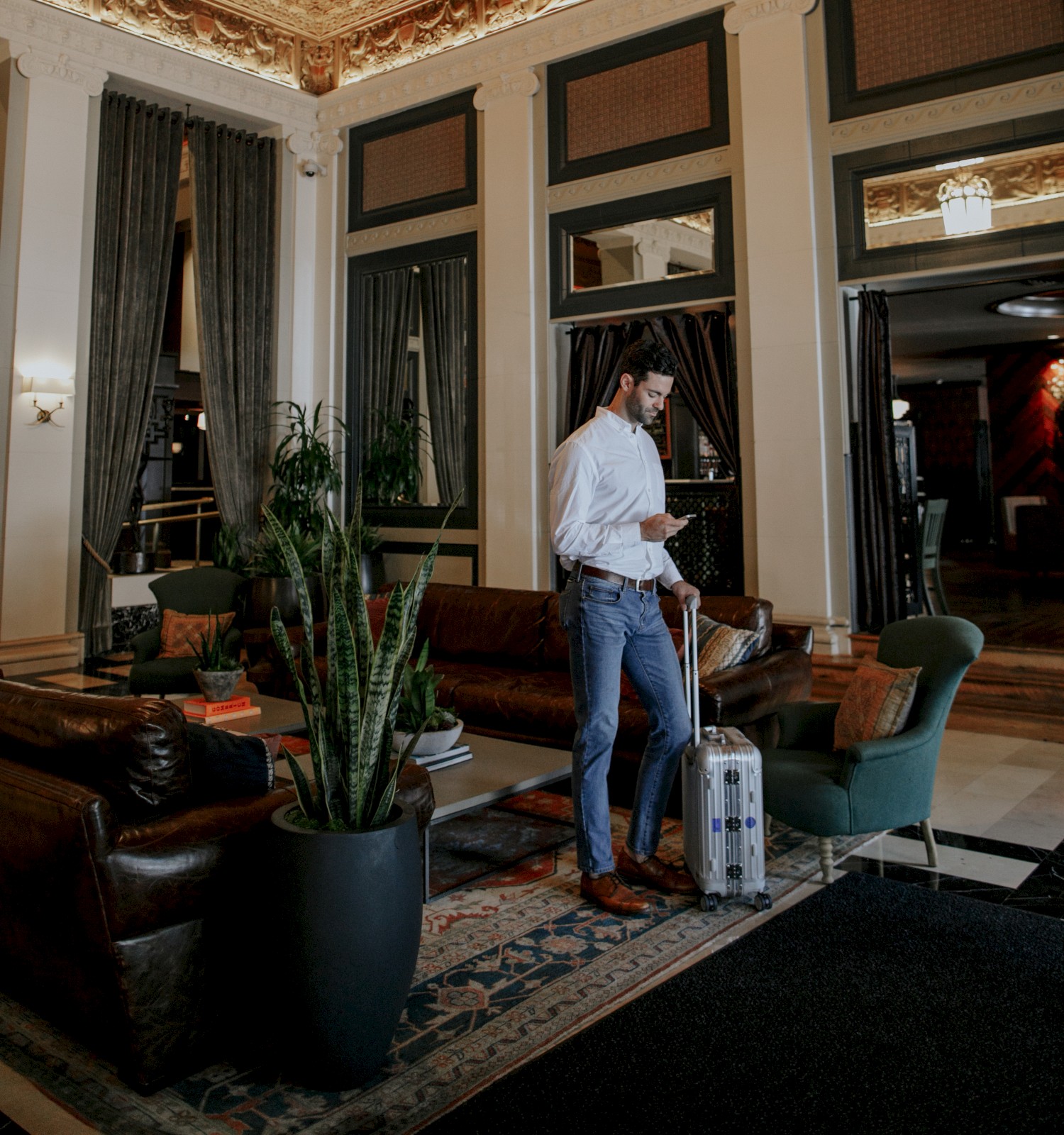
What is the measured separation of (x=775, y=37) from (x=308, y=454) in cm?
443

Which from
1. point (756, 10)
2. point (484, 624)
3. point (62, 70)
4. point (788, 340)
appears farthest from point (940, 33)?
point (62, 70)

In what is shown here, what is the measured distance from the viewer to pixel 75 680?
643 centimetres

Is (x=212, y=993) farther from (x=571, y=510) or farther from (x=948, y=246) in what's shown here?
(x=948, y=246)

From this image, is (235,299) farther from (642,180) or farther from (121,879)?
(121,879)

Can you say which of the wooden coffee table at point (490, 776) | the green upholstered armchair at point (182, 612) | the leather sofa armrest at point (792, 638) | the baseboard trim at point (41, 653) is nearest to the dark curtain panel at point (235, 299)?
the baseboard trim at point (41, 653)

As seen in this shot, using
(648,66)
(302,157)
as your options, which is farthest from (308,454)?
(648,66)

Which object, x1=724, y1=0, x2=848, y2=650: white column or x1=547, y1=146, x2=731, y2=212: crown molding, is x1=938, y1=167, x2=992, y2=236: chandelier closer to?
x1=724, y1=0, x2=848, y2=650: white column

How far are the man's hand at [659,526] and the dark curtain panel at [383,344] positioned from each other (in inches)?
219

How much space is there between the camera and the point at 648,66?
21.3 feet

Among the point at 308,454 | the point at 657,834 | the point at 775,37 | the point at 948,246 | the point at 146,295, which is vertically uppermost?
the point at 775,37

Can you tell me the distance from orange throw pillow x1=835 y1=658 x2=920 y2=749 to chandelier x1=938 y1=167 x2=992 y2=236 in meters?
3.38

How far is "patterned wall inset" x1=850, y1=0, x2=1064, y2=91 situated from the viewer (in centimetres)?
518

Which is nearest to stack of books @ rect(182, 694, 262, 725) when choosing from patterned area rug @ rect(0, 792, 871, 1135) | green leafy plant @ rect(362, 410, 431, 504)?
patterned area rug @ rect(0, 792, 871, 1135)

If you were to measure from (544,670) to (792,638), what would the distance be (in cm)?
120
